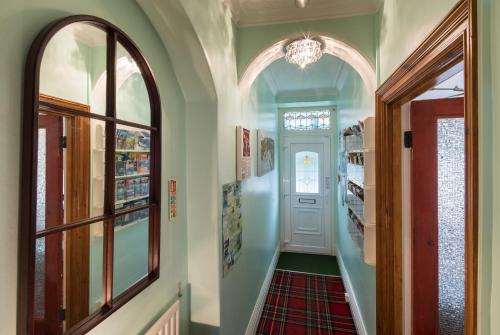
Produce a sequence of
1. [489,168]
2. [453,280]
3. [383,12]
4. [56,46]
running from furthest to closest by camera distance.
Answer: [453,280]
[383,12]
[56,46]
[489,168]

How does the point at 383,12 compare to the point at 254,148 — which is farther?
the point at 254,148

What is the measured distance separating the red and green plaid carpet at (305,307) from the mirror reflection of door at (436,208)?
115 cm

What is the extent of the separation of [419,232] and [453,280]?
1.26 feet

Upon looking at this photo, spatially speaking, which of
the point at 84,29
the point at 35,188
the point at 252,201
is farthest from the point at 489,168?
the point at 252,201

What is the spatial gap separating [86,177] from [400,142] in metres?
1.60

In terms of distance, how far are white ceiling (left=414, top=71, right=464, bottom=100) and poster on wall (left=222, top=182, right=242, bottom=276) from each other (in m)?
1.27

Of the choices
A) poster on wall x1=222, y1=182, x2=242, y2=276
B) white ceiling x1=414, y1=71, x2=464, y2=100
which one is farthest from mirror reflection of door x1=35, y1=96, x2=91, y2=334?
white ceiling x1=414, y1=71, x2=464, y2=100

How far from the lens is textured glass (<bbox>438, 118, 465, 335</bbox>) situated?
1.48 meters

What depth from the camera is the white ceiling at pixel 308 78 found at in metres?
2.76

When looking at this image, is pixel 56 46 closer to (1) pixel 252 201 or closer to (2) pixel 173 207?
(2) pixel 173 207

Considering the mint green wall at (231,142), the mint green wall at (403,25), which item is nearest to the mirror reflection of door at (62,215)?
the mint green wall at (231,142)

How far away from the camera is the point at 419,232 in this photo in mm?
1510

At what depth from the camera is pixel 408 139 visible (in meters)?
1.49

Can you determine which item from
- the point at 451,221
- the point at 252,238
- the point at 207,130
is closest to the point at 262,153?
the point at 252,238
